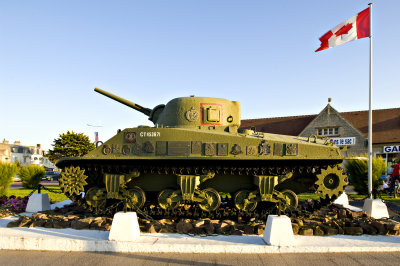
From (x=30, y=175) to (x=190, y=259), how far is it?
67.5ft

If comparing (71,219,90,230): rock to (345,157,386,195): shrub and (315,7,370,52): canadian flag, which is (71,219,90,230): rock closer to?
(315,7,370,52): canadian flag

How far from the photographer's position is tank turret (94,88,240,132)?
9.85 meters

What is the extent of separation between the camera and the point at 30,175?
22.0 meters

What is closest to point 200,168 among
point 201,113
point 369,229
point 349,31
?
point 201,113

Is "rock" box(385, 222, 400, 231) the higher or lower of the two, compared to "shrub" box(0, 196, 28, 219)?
higher

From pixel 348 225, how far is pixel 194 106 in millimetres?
5983

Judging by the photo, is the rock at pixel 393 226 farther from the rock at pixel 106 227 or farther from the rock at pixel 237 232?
the rock at pixel 106 227

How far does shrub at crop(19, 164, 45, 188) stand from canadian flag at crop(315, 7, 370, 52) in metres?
21.7

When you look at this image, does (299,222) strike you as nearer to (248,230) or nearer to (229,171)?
(248,230)

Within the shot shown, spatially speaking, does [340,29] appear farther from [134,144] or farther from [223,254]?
[223,254]

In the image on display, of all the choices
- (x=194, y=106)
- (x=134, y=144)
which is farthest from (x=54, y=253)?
(x=194, y=106)

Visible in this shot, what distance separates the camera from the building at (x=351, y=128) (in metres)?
30.6

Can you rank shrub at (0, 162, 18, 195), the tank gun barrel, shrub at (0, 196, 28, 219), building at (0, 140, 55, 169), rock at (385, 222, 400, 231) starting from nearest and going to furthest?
rock at (385, 222, 400, 231)
shrub at (0, 196, 28, 219)
the tank gun barrel
shrub at (0, 162, 18, 195)
building at (0, 140, 55, 169)

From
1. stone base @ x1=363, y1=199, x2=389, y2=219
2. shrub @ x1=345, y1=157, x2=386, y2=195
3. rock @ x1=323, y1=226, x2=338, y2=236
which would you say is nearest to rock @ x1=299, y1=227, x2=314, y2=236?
rock @ x1=323, y1=226, x2=338, y2=236
